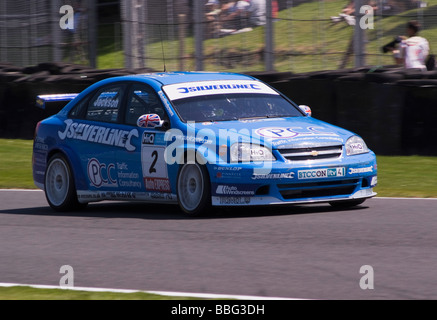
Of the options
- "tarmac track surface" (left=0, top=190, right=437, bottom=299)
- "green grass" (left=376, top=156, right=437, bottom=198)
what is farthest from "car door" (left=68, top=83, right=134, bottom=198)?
"green grass" (left=376, top=156, right=437, bottom=198)

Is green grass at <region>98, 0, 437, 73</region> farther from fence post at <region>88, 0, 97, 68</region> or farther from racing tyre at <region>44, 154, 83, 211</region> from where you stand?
racing tyre at <region>44, 154, 83, 211</region>

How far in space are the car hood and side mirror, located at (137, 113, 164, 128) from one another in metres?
0.36

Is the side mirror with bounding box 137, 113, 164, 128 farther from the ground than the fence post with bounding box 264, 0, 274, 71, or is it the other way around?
the fence post with bounding box 264, 0, 274, 71

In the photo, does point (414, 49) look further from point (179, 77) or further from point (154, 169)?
point (154, 169)

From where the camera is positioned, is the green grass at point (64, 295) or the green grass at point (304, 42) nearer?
the green grass at point (64, 295)

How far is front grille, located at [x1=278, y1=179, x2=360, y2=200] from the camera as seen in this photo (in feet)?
28.9

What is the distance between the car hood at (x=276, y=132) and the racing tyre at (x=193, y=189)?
1.19ft

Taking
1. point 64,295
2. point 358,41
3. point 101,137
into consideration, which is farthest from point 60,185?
point 358,41

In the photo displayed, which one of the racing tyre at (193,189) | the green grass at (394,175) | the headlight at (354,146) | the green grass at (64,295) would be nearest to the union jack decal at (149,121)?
the racing tyre at (193,189)

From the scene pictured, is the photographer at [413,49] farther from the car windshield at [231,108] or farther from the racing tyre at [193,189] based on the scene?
the racing tyre at [193,189]

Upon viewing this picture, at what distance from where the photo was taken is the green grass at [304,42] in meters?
15.8

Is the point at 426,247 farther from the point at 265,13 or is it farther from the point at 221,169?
the point at 265,13
